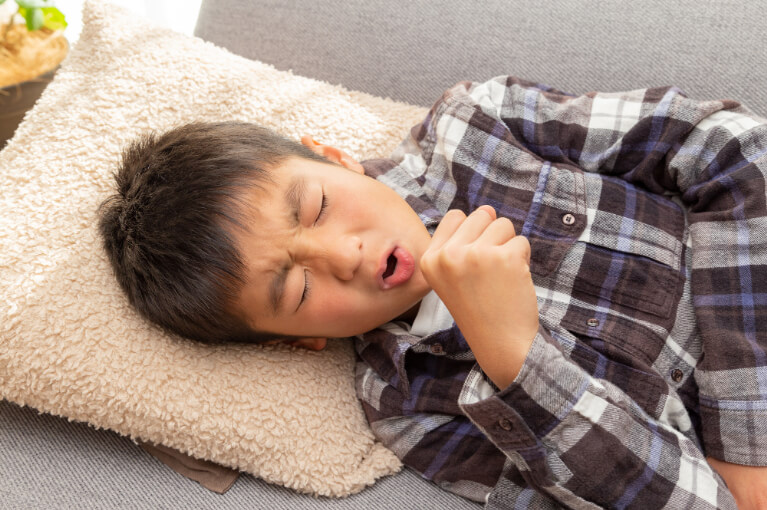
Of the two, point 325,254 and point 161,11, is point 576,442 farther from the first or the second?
point 161,11

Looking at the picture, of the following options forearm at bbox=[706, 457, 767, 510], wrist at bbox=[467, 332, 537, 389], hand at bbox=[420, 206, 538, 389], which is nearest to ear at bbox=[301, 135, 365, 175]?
hand at bbox=[420, 206, 538, 389]

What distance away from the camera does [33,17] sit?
142 cm

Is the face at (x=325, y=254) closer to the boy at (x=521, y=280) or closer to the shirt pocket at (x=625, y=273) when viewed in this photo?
the boy at (x=521, y=280)

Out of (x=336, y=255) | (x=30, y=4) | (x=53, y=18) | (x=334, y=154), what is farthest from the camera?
(x=53, y=18)

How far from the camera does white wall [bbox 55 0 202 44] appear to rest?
2.24 meters

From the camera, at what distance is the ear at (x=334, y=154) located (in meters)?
1.11

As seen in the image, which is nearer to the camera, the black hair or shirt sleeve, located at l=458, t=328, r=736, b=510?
shirt sleeve, located at l=458, t=328, r=736, b=510

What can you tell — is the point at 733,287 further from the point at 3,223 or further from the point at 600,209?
the point at 3,223

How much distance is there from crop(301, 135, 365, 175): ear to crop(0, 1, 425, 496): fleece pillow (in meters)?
0.07

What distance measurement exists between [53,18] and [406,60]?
91 cm

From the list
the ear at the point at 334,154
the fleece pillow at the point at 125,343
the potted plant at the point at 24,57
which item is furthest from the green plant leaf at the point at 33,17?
the ear at the point at 334,154

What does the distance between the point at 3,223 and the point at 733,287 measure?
3.83 feet

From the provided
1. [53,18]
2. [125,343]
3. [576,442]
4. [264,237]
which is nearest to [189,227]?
[264,237]

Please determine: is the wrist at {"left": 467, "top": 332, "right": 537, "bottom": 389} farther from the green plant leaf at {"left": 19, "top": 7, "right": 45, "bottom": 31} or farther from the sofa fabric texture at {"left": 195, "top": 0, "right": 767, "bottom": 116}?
the green plant leaf at {"left": 19, "top": 7, "right": 45, "bottom": 31}
